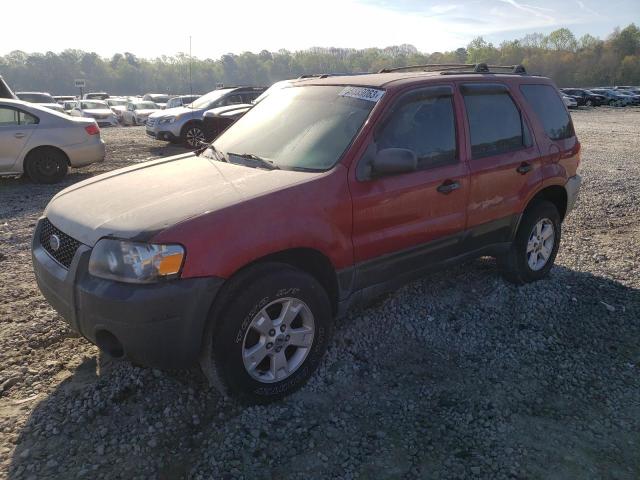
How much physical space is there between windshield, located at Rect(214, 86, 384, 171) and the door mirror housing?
0.25 meters

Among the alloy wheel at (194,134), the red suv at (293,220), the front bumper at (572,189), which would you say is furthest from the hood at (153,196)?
the alloy wheel at (194,134)

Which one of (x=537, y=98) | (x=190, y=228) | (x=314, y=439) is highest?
(x=537, y=98)

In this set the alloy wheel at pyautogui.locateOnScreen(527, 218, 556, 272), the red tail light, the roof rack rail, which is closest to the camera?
the roof rack rail

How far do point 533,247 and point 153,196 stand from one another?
341cm

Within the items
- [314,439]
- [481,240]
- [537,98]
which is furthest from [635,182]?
[314,439]

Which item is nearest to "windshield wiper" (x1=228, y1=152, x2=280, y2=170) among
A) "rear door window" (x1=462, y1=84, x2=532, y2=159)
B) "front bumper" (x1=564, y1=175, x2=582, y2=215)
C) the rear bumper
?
"rear door window" (x1=462, y1=84, x2=532, y2=159)

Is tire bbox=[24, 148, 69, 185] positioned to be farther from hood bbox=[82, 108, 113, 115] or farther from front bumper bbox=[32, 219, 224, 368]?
hood bbox=[82, 108, 113, 115]

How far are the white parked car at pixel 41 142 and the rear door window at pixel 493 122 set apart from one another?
7.58 meters

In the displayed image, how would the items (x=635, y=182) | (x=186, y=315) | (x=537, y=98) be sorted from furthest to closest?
(x=635, y=182) → (x=537, y=98) → (x=186, y=315)

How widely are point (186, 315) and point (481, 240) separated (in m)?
2.60

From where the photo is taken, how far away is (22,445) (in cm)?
269

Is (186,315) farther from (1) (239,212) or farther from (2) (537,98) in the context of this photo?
(2) (537,98)

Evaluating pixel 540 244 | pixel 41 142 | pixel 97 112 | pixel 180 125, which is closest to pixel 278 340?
pixel 540 244

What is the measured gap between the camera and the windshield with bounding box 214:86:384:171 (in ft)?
11.0
